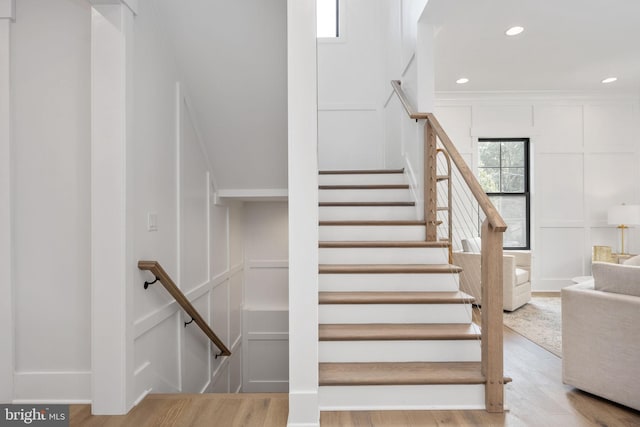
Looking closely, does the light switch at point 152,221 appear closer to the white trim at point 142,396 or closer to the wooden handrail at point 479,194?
the white trim at point 142,396

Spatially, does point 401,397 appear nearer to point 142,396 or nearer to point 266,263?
point 142,396

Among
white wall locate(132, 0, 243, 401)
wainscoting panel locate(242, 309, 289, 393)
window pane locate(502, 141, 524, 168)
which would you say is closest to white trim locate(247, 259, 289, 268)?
wainscoting panel locate(242, 309, 289, 393)

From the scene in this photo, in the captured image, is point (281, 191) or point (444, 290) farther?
point (281, 191)

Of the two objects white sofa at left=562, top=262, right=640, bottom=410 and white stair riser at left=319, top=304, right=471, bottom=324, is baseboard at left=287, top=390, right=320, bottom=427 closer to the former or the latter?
white stair riser at left=319, top=304, right=471, bottom=324

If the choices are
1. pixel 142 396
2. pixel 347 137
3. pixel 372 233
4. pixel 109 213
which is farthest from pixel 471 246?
pixel 109 213

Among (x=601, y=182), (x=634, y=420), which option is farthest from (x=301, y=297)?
(x=601, y=182)

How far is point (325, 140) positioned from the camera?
201 inches

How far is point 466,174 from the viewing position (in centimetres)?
238

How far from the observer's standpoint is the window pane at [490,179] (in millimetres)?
5594

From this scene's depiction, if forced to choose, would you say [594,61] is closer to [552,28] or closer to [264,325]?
[552,28]

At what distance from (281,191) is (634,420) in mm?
2898

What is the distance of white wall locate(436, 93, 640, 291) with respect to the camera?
5.46 metres

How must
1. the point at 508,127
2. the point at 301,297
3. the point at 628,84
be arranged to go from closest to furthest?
the point at 301,297, the point at 628,84, the point at 508,127

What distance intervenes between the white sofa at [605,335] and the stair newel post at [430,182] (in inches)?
42.2
